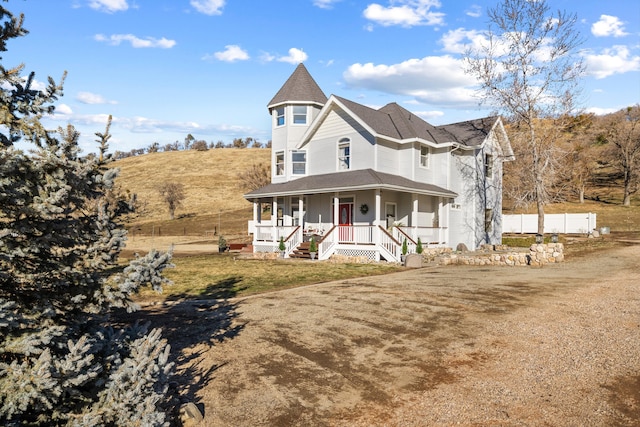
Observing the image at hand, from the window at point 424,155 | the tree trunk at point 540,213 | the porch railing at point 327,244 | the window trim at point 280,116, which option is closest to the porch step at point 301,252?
the porch railing at point 327,244

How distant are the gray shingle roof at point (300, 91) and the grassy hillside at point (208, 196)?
11313 millimetres

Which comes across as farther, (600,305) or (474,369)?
(600,305)

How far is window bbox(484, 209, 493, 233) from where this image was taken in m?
28.1

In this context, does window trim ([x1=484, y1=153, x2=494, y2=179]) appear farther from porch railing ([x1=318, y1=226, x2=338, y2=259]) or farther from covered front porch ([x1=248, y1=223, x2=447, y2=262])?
porch railing ([x1=318, y1=226, x2=338, y2=259])

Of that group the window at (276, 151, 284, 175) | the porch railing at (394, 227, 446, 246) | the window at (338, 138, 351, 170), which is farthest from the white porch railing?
the porch railing at (394, 227, 446, 246)

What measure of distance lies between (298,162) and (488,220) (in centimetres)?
1350

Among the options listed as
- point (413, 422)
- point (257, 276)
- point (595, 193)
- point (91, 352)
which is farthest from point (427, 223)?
point (595, 193)

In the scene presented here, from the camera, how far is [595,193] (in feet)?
187

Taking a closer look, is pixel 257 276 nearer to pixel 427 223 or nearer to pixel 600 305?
pixel 600 305

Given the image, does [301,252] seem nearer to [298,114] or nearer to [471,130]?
[298,114]

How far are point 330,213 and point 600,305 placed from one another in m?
15.7

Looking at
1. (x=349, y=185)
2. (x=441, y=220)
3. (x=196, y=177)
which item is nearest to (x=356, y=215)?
(x=349, y=185)

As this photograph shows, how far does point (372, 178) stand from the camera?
20.6 metres

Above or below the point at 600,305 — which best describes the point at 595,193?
above
